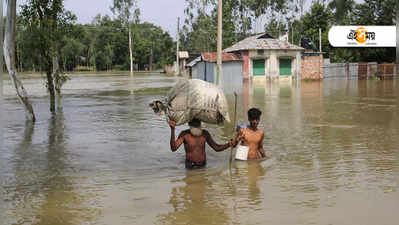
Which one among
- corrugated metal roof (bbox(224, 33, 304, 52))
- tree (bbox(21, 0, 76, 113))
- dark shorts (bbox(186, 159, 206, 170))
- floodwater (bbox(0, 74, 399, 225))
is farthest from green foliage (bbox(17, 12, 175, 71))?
dark shorts (bbox(186, 159, 206, 170))

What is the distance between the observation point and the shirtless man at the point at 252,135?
6297 mm

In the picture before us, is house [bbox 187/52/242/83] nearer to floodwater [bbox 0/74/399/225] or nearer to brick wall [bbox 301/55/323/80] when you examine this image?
brick wall [bbox 301/55/323/80]

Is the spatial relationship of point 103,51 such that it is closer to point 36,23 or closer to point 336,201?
point 36,23

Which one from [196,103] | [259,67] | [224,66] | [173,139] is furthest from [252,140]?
[259,67]

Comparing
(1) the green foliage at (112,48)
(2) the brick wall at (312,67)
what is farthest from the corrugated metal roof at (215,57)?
(1) the green foliage at (112,48)

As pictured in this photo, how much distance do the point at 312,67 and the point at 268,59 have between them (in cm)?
424

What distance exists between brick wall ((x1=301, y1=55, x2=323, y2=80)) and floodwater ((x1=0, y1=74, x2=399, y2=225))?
2683cm

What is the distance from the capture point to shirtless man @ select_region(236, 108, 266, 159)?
20.7 feet

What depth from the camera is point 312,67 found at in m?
38.0

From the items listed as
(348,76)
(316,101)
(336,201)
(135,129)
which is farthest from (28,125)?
(348,76)

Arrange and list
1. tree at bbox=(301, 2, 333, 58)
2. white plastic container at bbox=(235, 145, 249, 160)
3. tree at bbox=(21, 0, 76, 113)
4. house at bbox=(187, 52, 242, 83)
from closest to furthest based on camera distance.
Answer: white plastic container at bbox=(235, 145, 249, 160), tree at bbox=(21, 0, 76, 113), house at bbox=(187, 52, 242, 83), tree at bbox=(301, 2, 333, 58)

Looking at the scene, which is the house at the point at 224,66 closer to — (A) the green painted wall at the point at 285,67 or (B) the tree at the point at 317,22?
(A) the green painted wall at the point at 285,67

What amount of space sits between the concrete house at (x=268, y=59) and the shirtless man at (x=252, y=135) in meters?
29.4

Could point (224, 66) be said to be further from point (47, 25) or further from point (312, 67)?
point (47, 25)
